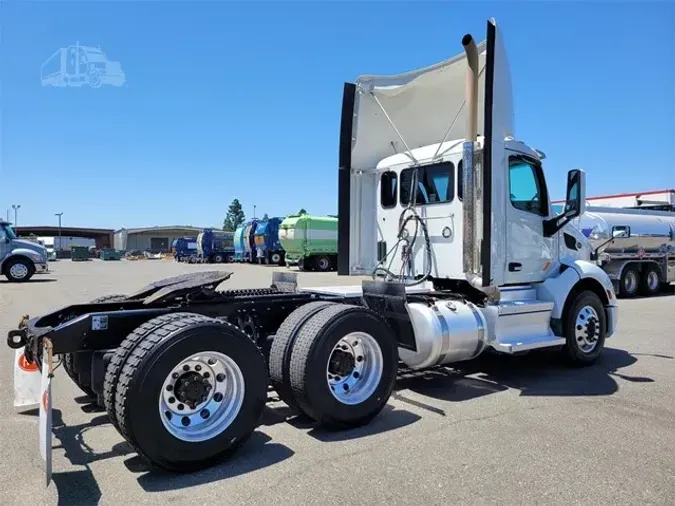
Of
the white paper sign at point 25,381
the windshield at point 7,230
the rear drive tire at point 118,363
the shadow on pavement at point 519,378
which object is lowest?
the shadow on pavement at point 519,378

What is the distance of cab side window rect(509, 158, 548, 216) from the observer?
6.83m

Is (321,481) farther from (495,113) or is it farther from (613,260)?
(613,260)

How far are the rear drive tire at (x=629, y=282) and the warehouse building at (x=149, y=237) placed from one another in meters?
87.8

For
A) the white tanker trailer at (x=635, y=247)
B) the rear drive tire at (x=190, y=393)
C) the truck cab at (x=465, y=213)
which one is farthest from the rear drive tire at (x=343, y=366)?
the white tanker trailer at (x=635, y=247)

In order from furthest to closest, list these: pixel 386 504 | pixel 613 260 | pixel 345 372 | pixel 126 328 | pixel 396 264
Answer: pixel 613 260, pixel 396 264, pixel 345 372, pixel 126 328, pixel 386 504

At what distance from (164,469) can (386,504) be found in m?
1.53

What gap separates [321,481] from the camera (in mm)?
3684

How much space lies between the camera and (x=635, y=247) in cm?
1759

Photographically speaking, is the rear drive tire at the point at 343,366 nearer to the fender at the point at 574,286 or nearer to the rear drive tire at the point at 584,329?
the fender at the point at 574,286

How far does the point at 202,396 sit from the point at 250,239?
37426 mm

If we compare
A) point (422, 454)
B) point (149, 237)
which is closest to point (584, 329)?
point (422, 454)

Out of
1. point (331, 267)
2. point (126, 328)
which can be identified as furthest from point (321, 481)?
point (331, 267)

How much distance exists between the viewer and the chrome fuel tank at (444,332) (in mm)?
5660

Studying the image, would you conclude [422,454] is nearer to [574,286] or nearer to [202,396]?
[202,396]
